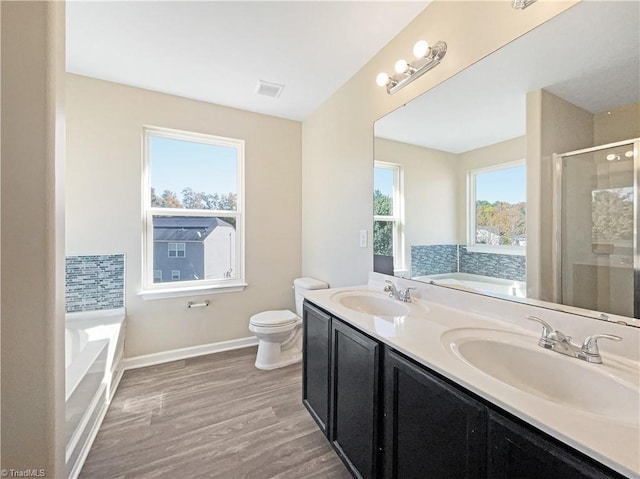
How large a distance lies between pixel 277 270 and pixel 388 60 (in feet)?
7.23

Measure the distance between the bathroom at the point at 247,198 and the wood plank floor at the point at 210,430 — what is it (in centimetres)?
52

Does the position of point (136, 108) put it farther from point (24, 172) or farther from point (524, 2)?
point (524, 2)

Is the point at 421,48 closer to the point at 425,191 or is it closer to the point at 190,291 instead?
the point at 425,191

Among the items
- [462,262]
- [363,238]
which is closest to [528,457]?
[462,262]

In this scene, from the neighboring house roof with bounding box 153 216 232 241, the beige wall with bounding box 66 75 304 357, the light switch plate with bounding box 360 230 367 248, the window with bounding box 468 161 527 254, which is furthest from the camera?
the neighboring house roof with bounding box 153 216 232 241

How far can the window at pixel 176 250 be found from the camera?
8.52ft

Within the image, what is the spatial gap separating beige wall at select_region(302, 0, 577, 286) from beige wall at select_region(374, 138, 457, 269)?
0.27 meters

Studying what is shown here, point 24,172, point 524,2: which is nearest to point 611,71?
point 524,2

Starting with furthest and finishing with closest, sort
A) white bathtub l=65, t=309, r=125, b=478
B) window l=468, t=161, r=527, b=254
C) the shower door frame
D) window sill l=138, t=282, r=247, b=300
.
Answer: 1. window sill l=138, t=282, r=247, b=300
2. white bathtub l=65, t=309, r=125, b=478
3. window l=468, t=161, r=527, b=254
4. the shower door frame

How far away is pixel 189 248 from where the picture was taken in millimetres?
2668

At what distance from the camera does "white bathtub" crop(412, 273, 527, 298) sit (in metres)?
1.17

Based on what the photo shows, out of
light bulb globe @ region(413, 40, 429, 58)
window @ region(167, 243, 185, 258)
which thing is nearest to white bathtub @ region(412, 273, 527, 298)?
light bulb globe @ region(413, 40, 429, 58)

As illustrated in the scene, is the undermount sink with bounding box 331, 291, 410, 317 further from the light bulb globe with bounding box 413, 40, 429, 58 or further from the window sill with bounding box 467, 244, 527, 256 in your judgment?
the light bulb globe with bounding box 413, 40, 429, 58

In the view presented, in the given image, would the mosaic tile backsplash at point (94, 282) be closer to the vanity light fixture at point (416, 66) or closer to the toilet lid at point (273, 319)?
the toilet lid at point (273, 319)
